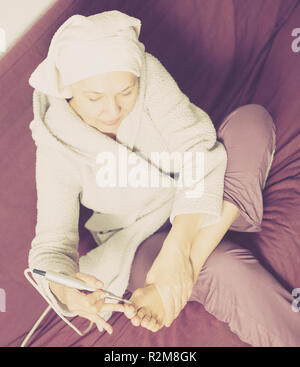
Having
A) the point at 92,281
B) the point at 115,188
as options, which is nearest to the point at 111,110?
the point at 115,188

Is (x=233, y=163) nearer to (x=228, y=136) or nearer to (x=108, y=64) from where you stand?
(x=228, y=136)

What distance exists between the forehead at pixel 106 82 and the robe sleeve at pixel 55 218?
19 centimetres

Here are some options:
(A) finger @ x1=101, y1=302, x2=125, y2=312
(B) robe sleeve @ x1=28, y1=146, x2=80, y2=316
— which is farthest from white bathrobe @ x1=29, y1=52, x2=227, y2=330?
(A) finger @ x1=101, y1=302, x2=125, y2=312

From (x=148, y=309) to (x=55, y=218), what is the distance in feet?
0.90

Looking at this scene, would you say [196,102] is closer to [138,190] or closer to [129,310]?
[138,190]

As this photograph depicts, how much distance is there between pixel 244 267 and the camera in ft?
2.73

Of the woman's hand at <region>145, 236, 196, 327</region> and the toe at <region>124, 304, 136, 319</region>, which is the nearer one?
the toe at <region>124, 304, 136, 319</region>

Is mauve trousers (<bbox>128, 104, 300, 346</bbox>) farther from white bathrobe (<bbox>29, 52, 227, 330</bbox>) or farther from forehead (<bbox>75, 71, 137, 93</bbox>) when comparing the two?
forehead (<bbox>75, 71, 137, 93</bbox>)

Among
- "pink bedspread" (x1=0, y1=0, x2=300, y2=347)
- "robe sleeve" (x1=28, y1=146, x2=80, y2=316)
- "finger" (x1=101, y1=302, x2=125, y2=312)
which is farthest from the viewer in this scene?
"pink bedspread" (x1=0, y1=0, x2=300, y2=347)

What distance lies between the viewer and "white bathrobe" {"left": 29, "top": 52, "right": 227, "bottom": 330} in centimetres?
81

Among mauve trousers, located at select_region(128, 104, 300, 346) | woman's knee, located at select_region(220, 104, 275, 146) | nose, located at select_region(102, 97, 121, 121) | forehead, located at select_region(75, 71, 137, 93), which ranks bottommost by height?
mauve trousers, located at select_region(128, 104, 300, 346)

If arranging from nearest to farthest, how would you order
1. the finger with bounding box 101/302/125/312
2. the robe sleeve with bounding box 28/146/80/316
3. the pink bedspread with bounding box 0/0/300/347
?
1. the finger with bounding box 101/302/125/312
2. the robe sleeve with bounding box 28/146/80/316
3. the pink bedspread with bounding box 0/0/300/347
